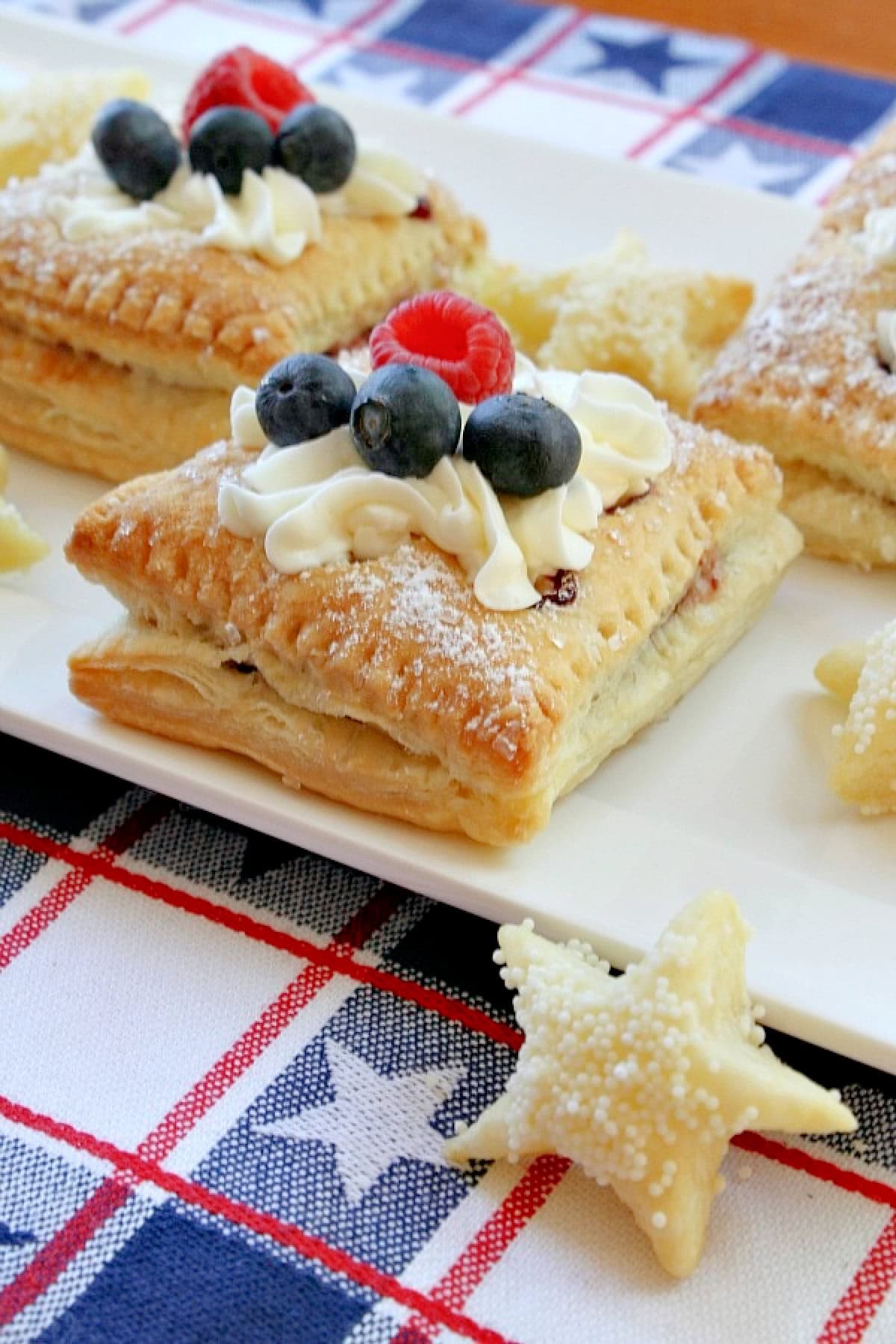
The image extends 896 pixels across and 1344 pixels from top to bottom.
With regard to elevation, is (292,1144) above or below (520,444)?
below

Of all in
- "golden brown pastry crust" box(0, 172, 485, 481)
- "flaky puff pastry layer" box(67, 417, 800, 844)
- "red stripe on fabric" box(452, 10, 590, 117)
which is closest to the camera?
"flaky puff pastry layer" box(67, 417, 800, 844)

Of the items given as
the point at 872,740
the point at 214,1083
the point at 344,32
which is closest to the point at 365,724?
the point at 214,1083

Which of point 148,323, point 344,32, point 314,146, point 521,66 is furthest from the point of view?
point 344,32

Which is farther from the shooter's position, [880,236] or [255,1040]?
[880,236]

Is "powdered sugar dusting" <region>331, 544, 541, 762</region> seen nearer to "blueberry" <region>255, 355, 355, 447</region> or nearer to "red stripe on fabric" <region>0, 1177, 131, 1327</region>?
"blueberry" <region>255, 355, 355, 447</region>

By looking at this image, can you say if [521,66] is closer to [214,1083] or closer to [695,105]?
[695,105]

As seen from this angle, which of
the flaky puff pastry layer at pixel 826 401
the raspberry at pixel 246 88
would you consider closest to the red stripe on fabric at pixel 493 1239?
the flaky puff pastry layer at pixel 826 401

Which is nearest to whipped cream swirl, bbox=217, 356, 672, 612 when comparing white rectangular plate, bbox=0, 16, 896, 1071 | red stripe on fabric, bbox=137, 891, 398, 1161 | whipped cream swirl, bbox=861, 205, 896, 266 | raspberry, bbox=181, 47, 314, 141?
white rectangular plate, bbox=0, 16, 896, 1071

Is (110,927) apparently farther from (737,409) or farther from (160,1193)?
(737,409)

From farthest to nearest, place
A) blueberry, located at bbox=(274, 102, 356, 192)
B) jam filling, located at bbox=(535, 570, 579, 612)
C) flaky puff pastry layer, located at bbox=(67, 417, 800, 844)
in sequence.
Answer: blueberry, located at bbox=(274, 102, 356, 192), jam filling, located at bbox=(535, 570, 579, 612), flaky puff pastry layer, located at bbox=(67, 417, 800, 844)
